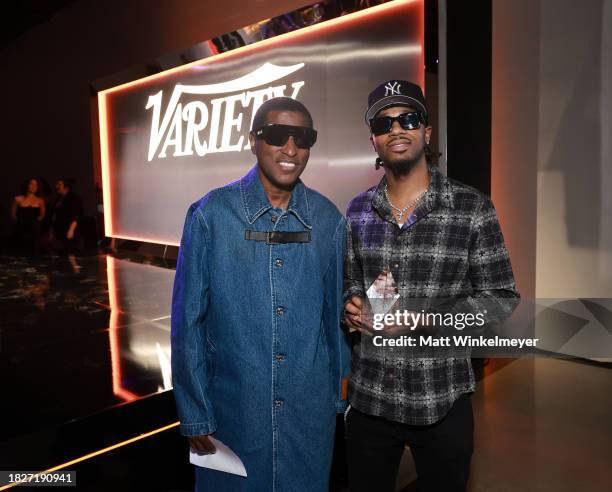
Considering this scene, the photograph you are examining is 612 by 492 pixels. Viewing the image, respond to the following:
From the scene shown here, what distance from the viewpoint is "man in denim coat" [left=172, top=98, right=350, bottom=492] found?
1.47 metres

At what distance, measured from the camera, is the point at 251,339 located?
148 centimetres

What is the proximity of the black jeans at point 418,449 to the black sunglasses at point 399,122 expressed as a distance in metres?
0.87

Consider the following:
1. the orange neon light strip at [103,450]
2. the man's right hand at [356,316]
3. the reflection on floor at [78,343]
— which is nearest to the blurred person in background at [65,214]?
the reflection on floor at [78,343]

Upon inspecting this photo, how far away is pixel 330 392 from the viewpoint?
1.61m

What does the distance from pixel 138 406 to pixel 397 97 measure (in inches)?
68.4

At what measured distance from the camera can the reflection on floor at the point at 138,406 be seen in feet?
6.82

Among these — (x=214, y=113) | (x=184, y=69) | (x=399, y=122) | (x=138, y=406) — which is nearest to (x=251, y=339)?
(x=399, y=122)

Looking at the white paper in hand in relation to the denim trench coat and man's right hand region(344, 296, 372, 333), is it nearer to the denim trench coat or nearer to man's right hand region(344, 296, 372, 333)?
the denim trench coat

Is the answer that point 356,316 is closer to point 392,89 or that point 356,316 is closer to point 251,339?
point 251,339

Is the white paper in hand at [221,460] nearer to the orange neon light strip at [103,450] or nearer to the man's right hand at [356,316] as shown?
the man's right hand at [356,316]

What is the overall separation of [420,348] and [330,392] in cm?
33

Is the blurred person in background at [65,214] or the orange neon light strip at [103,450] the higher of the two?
the blurred person in background at [65,214]

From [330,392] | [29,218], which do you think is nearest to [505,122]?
[330,392]

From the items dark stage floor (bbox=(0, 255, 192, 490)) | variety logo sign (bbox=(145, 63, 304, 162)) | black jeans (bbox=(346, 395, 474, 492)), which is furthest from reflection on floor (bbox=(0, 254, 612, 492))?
variety logo sign (bbox=(145, 63, 304, 162))
